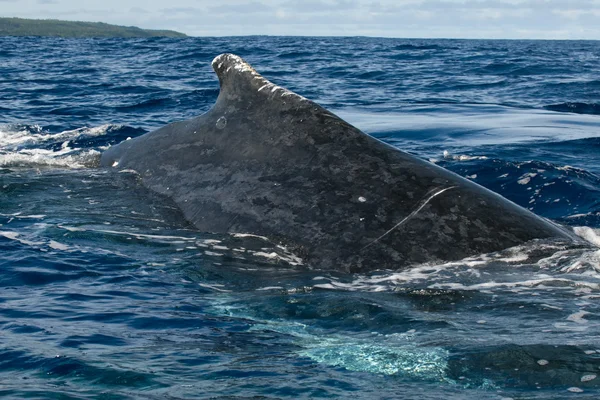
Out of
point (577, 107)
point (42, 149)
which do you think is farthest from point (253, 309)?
point (577, 107)

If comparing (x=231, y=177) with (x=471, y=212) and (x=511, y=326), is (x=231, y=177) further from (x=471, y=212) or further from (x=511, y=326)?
(x=511, y=326)

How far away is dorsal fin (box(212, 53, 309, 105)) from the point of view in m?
7.69

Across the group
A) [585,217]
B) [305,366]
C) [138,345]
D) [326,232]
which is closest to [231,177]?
[326,232]

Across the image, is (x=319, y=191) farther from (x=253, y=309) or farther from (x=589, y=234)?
(x=589, y=234)

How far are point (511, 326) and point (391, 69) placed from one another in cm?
3070

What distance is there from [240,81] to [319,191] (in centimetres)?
176

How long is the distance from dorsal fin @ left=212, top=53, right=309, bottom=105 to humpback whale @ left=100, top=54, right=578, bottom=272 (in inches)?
0.5

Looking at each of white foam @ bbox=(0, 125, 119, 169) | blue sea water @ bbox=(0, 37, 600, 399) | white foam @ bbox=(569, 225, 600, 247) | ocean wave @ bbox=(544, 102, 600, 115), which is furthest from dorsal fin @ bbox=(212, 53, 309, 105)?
ocean wave @ bbox=(544, 102, 600, 115)

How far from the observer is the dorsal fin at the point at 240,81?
303 inches

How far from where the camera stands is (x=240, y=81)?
311 inches

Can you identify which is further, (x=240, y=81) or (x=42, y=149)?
(x=42, y=149)

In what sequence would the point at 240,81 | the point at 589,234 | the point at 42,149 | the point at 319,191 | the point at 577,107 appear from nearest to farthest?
the point at 319,191 < the point at 589,234 < the point at 240,81 < the point at 42,149 < the point at 577,107

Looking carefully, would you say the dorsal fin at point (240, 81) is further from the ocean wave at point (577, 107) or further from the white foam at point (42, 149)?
the ocean wave at point (577, 107)

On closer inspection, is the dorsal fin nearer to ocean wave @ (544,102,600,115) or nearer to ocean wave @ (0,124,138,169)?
ocean wave @ (0,124,138,169)
